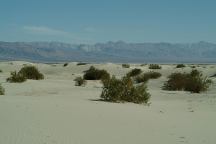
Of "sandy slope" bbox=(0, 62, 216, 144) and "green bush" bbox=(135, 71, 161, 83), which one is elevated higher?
"sandy slope" bbox=(0, 62, 216, 144)

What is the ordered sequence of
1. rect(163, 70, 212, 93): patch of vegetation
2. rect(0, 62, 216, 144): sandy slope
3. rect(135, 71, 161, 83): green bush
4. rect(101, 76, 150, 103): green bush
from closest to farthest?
rect(0, 62, 216, 144): sandy slope, rect(101, 76, 150, 103): green bush, rect(163, 70, 212, 93): patch of vegetation, rect(135, 71, 161, 83): green bush

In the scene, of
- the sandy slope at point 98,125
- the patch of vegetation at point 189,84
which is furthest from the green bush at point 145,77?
the sandy slope at point 98,125

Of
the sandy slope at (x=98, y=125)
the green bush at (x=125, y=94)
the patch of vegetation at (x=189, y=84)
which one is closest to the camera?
the sandy slope at (x=98, y=125)

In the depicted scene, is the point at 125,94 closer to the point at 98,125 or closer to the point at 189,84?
the point at 98,125

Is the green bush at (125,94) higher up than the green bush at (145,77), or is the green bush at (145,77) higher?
the green bush at (125,94)

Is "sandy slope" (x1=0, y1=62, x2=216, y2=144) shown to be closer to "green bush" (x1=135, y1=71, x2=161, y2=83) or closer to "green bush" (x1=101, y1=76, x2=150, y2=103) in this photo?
"green bush" (x1=101, y1=76, x2=150, y2=103)

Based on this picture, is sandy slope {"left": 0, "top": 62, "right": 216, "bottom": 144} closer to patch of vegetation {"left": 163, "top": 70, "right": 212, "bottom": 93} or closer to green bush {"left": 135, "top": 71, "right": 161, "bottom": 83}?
patch of vegetation {"left": 163, "top": 70, "right": 212, "bottom": 93}

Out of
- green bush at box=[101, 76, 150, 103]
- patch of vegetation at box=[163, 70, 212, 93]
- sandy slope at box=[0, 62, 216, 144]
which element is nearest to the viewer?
sandy slope at box=[0, 62, 216, 144]

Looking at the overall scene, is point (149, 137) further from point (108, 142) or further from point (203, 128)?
point (203, 128)

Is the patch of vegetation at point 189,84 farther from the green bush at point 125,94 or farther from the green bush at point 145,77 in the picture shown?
the green bush at point 125,94

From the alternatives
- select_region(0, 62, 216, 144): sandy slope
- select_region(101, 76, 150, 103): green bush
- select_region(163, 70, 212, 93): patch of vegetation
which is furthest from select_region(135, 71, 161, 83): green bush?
select_region(0, 62, 216, 144): sandy slope

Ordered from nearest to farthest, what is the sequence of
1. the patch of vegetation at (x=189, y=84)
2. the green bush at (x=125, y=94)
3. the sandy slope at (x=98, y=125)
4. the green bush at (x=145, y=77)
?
the sandy slope at (x=98, y=125)
the green bush at (x=125, y=94)
the patch of vegetation at (x=189, y=84)
the green bush at (x=145, y=77)

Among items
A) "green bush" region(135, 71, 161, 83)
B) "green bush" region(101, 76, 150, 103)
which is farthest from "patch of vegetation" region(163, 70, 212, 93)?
"green bush" region(101, 76, 150, 103)

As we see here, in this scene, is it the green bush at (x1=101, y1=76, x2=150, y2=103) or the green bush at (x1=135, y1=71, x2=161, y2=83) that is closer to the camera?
the green bush at (x1=101, y1=76, x2=150, y2=103)
